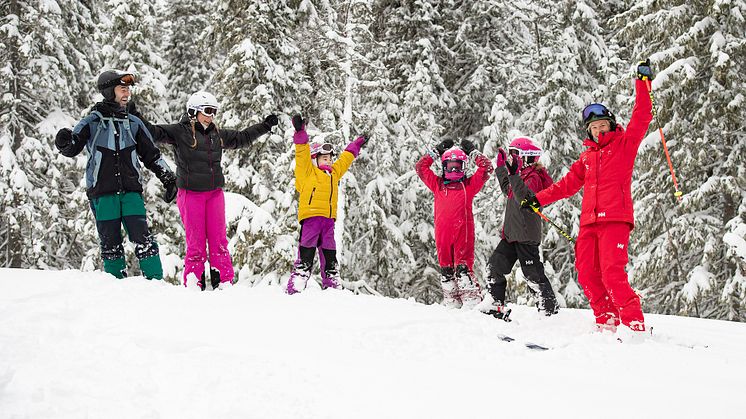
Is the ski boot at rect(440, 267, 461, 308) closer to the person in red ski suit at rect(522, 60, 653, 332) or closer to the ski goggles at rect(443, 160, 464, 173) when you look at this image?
the ski goggles at rect(443, 160, 464, 173)

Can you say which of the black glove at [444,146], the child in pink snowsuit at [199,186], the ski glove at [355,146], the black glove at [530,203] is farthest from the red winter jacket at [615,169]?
the child in pink snowsuit at [199,186]

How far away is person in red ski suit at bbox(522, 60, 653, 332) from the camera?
16.4 ft

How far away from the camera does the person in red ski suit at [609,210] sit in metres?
5.00

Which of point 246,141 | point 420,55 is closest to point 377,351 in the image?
point 246,141

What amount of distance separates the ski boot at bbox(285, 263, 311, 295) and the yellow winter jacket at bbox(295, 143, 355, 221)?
64 centimetres

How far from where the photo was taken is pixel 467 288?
263 inches

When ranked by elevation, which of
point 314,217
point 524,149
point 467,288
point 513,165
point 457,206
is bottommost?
point 467,288

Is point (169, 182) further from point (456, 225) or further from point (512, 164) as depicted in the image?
point (512, 164)

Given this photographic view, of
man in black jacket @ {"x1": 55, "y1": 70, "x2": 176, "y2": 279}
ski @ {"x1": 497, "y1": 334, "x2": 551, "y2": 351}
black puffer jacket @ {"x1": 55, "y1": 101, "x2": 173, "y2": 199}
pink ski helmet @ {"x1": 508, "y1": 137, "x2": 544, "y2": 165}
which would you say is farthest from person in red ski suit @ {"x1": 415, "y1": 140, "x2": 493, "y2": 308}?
black puffer jacket @ {"x1": 55, "y1": 101, "x2": 173, "y2": 199}

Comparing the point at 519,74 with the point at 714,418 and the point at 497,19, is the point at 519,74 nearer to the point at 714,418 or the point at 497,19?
the point at 497,19

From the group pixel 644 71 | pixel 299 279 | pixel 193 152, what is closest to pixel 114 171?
pixel 193 152

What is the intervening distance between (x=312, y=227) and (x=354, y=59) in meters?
4.43

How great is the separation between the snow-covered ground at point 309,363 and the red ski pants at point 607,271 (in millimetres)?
386

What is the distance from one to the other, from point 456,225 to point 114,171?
4.01 m
